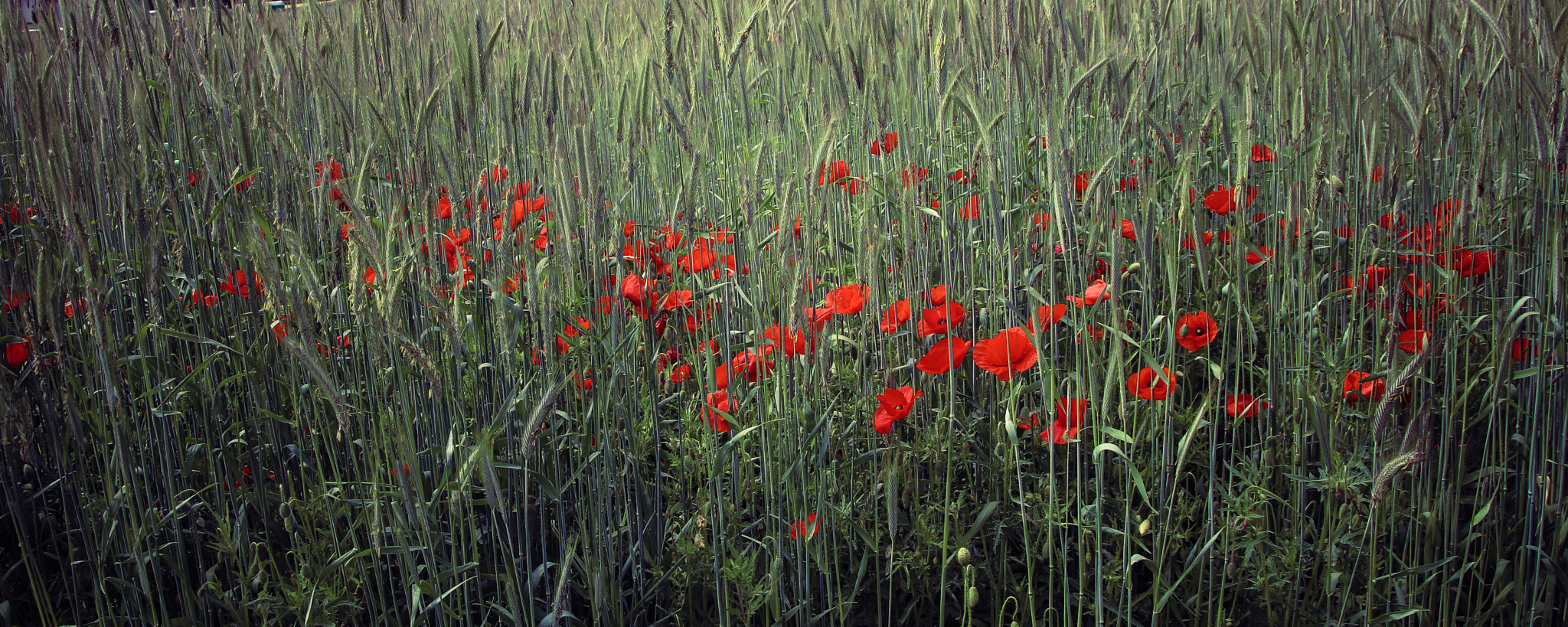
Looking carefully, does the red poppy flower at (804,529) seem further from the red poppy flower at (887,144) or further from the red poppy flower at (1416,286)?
the red poppy flower at (1416,286)

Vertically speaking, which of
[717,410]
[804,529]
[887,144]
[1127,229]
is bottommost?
[804,529]

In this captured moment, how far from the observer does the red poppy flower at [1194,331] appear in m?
0.97

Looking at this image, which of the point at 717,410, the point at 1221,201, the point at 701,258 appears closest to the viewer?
the point at 717,410

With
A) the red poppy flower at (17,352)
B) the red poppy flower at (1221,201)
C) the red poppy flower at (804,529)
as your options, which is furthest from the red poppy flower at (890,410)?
the red poppy flower at (17,352)

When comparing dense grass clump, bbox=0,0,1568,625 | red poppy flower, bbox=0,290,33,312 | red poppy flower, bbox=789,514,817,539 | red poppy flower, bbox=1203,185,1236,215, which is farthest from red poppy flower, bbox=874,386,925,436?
red poppy flower, bbox=0,290,33,312

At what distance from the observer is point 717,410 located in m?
0.90

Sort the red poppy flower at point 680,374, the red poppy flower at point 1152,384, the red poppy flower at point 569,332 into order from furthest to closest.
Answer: the red poppy flower at point 680,374 → the red poppy flower at point 569,332 → the red poppy flower at point 1152,384

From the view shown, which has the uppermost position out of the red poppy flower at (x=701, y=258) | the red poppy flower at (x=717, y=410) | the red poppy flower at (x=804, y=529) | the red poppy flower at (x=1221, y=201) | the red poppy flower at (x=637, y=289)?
the red poppy flower at (x=1221, y=201)

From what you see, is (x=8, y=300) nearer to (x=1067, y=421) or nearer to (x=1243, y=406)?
(x=1067, y=421)

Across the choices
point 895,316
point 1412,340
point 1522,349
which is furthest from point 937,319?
point 1522,349

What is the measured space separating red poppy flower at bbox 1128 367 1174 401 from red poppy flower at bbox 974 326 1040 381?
0.11 m

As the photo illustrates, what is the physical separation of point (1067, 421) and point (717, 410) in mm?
375

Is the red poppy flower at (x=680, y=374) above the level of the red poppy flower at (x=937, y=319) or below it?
below

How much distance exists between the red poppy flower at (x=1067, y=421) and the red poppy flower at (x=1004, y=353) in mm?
63
